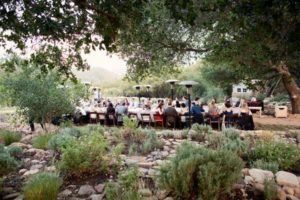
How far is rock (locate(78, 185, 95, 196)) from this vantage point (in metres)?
5.96

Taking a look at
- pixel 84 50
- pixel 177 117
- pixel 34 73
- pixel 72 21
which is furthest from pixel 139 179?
pixel 177 117

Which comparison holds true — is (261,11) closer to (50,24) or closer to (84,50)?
(50,24)

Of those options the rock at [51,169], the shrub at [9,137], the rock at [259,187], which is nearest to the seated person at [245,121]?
the rock at [259,187]

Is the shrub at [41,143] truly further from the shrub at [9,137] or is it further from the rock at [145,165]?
the rock at [145,165]

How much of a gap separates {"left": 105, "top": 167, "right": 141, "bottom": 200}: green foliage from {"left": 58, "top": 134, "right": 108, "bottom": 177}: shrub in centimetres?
102

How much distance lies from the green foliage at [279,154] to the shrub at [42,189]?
161 inches

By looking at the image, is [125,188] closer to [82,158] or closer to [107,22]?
[82,158]

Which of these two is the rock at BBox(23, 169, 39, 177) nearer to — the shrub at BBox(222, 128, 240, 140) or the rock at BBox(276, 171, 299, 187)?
the rock at BBox(276, 171, 299, 187)

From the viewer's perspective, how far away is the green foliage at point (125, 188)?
511 centimetres

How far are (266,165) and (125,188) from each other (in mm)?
2933

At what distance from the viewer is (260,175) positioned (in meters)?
6.33

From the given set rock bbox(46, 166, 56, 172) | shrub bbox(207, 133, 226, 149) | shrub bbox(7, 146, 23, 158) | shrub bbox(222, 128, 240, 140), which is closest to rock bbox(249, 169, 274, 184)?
shrub bbox(207, 133, 226, 149)

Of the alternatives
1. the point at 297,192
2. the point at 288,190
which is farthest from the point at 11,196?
the point at 297,192

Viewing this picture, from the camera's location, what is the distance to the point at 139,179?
20.1ft
